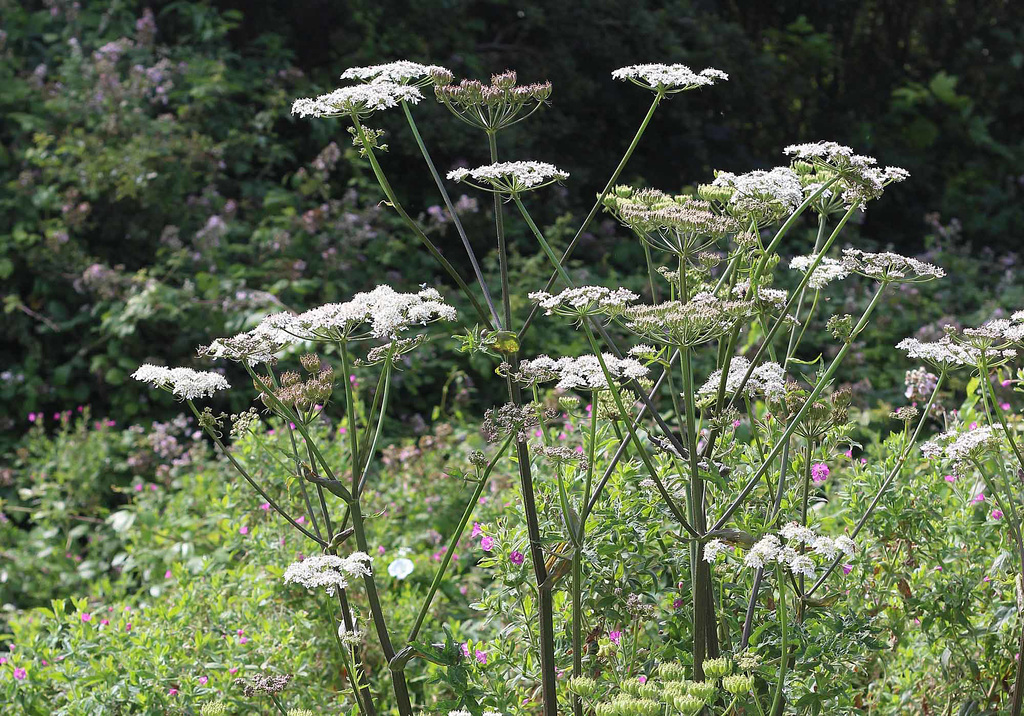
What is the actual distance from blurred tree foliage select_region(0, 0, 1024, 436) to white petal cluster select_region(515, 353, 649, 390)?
3.03 metres

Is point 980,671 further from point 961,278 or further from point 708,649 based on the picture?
point 961,278

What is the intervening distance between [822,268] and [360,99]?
83 centimetres

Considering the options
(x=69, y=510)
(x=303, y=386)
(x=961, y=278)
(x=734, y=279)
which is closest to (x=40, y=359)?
(x=69, y=510)

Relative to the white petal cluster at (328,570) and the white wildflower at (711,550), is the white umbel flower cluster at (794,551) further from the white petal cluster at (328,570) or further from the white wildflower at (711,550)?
the white petal cluster at (328,570)

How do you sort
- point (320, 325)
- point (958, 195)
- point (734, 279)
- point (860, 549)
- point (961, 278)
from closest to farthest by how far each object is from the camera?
point (320, 325)
point (734, 279)
point (860, 549)
point (961, 278)
point (958, 195)

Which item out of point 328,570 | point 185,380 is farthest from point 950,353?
point 185,380

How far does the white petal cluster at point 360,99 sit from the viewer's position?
64.0 inches

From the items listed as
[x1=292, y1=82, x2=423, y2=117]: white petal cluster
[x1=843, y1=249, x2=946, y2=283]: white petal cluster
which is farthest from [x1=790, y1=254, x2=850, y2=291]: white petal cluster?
[x1=292, y1=82, x2=423, y2=117]: white petal cluster

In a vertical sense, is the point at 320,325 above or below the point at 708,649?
above

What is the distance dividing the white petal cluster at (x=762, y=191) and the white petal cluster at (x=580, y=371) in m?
0.32

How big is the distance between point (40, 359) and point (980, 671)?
4.15 m

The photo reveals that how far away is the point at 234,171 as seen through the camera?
568cm

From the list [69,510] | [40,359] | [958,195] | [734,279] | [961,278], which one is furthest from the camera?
[958,195]

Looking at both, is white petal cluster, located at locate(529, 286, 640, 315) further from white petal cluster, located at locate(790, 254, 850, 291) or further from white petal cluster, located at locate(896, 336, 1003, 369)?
white petal cluster, located at locate(896, 336, 1003, 369)
